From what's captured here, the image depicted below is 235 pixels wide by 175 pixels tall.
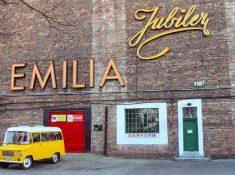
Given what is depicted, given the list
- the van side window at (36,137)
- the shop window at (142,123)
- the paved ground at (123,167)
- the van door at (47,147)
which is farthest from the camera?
the shop window at (142,123)

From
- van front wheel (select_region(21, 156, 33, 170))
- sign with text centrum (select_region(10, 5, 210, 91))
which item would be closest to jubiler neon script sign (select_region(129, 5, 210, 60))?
sign with text centrum (select_region(10, 5, 210, 91))

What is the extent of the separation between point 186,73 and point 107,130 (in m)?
5.89

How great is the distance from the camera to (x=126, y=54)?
26.1 m

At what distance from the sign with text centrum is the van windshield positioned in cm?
619

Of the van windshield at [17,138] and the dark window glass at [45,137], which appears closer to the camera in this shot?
the van windshield at [17,138]

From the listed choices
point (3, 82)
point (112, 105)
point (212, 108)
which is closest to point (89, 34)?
point (112, 105)

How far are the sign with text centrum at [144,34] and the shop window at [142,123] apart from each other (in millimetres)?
1763

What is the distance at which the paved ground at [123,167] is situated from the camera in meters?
18.9

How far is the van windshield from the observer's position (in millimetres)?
20964

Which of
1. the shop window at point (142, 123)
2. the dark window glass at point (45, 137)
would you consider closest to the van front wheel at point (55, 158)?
the dark window glass at point (45, 137)

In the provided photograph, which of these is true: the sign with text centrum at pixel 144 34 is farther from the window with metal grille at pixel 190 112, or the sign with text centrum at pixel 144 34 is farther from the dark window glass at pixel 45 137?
the dark window glass at pixel 45 137

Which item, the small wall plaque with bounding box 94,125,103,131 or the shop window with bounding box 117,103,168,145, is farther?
the small wall plaque with bounding box 94,125,103,131

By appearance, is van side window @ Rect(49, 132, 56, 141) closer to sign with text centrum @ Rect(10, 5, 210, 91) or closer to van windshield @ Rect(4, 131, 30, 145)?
van windshield @ Rect(4, 131, 30, 145)

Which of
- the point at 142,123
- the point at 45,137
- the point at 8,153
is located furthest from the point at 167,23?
the point at 8,153
